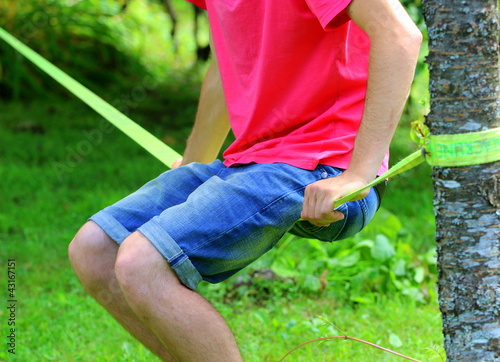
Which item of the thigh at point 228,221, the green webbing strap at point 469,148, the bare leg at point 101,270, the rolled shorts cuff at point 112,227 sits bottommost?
the bare leg at point 101,270

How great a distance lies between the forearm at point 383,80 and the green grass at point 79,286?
58 cm

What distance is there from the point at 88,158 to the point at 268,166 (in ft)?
10.8

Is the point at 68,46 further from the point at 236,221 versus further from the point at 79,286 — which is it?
the point at 236,221

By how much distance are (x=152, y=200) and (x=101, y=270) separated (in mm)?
221

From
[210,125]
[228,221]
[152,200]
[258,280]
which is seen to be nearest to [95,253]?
[152,200]

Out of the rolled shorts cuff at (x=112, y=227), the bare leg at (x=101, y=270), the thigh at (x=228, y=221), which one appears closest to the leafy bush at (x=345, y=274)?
the bare leg at (x=101, y=270)

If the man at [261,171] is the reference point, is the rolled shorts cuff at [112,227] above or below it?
below

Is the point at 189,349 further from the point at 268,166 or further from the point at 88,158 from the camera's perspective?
the point at 88,158

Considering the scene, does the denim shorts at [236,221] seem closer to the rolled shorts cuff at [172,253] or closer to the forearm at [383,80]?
the rolled shorts cuff at [172,253]

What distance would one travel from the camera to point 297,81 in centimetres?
168

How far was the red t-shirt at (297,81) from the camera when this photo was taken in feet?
5.32

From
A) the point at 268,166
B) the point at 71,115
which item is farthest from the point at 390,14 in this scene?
the point at 71,115

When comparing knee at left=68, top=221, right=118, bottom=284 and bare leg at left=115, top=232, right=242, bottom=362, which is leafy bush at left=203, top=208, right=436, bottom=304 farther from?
bare leg at left=115, top=232, right=242, bottom=362

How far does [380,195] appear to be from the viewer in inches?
69.1
